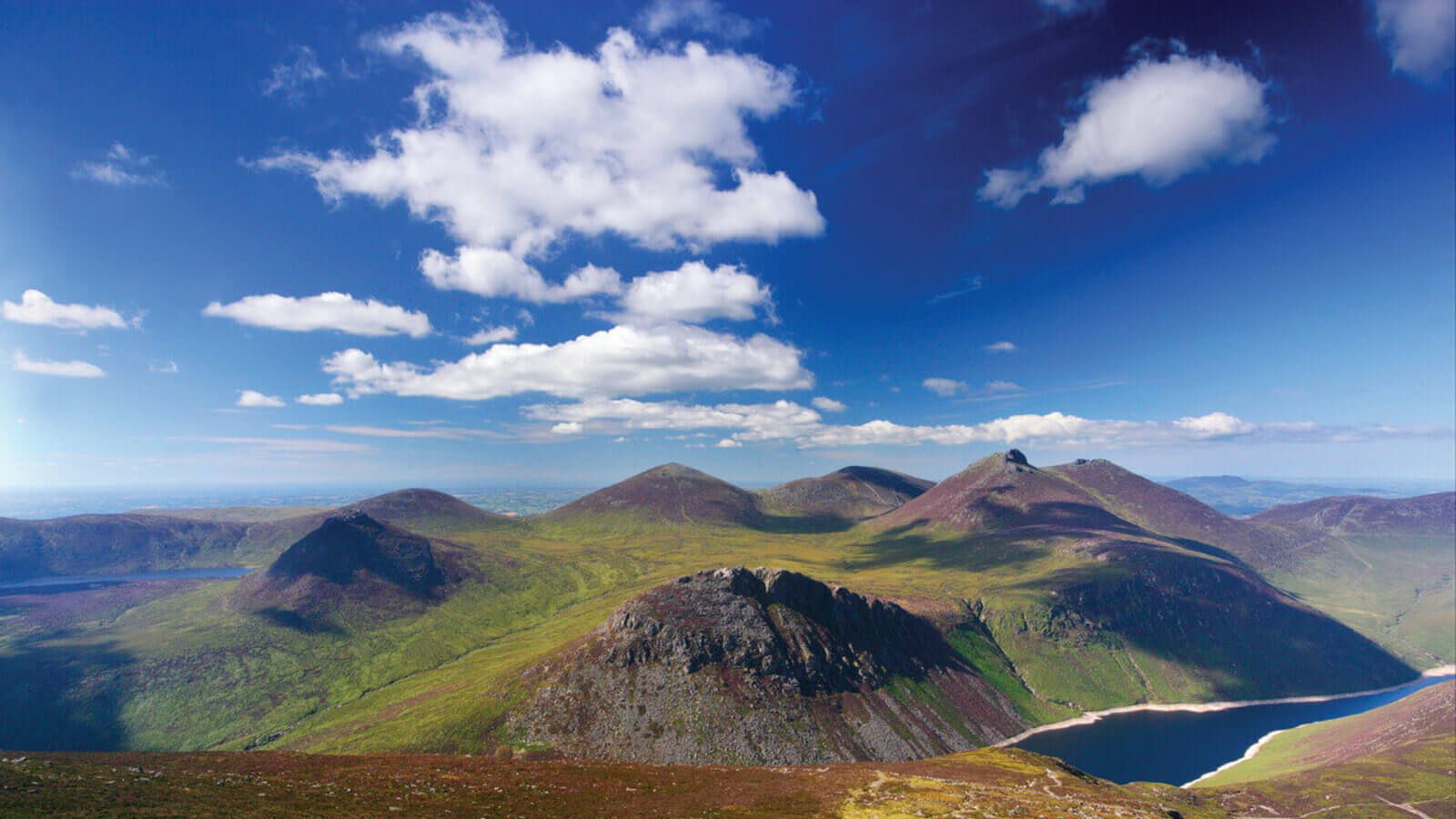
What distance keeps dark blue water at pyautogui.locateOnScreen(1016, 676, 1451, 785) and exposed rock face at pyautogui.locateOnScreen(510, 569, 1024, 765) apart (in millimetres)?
19107

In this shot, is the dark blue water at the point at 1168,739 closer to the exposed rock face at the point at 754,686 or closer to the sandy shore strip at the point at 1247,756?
the sandy shore strip at the point at 1247,756

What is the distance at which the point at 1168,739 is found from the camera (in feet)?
552

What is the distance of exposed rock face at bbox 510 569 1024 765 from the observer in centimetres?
12056

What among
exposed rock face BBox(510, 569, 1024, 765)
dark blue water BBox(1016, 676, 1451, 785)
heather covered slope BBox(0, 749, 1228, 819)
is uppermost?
heather covered slope BBox(0, 749, 1228, 819)

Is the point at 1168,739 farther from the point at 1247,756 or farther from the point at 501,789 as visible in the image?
the point at 501,789

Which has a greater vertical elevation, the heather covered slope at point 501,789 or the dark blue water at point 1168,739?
the heather covered slope at point 501,789

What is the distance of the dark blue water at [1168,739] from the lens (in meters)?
148

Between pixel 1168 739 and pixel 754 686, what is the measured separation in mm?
143442

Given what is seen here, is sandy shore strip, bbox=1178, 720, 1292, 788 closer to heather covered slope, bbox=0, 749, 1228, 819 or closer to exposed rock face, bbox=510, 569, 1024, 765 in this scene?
exposed rock face, bbox=510, 569, 1024, 765

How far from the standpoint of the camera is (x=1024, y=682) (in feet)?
648

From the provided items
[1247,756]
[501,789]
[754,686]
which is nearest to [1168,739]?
[1247,756]

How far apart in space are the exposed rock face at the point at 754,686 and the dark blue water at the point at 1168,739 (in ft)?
62.7

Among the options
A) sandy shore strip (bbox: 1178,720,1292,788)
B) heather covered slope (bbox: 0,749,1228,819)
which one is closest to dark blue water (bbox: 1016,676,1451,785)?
sandy shore strip (bbox: 1178,720,1292,788)

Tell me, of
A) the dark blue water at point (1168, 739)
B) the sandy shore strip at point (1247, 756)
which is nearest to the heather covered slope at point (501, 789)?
the dark blue water at point (1168, 739)
